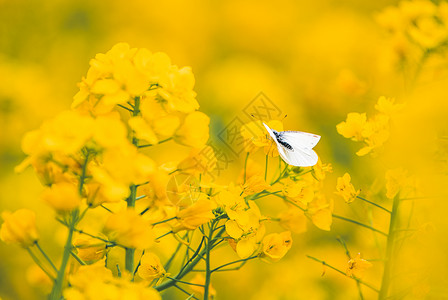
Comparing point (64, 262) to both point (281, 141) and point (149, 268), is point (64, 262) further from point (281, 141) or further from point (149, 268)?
point (281, 141)

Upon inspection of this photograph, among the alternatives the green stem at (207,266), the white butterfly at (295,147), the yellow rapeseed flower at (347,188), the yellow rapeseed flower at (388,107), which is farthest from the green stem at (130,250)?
the yellow rapeseed flower at (388,107)

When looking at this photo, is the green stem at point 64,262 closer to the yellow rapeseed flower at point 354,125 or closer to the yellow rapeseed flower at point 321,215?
the yellow rapeseed flower at point 321,215

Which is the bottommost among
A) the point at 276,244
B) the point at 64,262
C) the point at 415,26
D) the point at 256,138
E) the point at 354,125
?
the point at 64,262

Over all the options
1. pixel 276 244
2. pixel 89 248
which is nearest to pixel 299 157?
pixel 276 244

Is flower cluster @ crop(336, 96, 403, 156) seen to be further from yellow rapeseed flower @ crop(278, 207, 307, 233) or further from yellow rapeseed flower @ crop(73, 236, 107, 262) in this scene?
yellow rapeseed flower @ crop(73, 236, 107, 262)

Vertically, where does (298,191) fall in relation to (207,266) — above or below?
above

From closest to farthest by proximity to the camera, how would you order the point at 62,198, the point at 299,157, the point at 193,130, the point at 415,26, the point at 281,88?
1. the point at 62,198
2. the point at 193,130
3. the point at 299,157
4. the point at 415,26
5. the point at 281,88

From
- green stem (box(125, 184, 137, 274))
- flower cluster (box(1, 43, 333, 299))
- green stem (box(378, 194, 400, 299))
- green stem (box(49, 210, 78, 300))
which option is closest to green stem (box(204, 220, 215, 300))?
flower cluster (box(1, 43, 333, 299))
